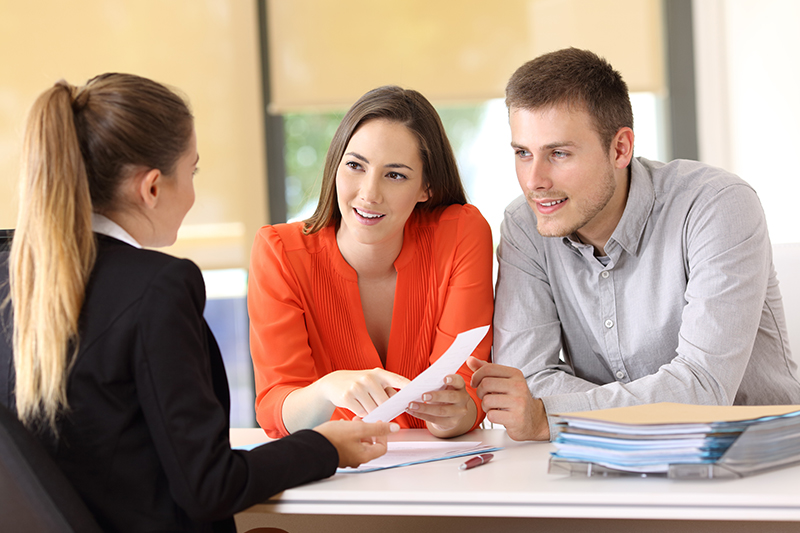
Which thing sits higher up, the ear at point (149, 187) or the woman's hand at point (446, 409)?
the ear at point (149, 187)

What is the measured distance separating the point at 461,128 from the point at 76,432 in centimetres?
302

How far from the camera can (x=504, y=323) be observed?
1634 mm

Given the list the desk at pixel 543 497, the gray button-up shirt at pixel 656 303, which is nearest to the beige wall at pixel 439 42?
the gray button-up shirt at pixel 656 303

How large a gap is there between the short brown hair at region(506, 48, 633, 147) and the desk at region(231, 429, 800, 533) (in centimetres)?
80

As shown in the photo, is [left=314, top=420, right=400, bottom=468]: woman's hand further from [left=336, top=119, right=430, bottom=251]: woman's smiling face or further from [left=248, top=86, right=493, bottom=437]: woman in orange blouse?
[left=336, top=119, right=430, bottom=251]: woman's smiling face

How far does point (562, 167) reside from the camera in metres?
1.58

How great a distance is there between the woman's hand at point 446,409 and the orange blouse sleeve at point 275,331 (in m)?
0.33

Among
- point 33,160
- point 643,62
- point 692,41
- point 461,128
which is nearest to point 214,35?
point 461,128

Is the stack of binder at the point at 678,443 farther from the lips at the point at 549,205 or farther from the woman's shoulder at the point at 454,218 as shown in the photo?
the woman's shoulder at the point at 454,218

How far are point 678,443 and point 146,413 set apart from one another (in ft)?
2.35

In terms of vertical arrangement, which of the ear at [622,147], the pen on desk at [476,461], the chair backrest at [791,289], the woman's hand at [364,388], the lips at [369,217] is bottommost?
the pen on desk at [476,461]

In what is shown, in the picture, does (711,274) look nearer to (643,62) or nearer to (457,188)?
(457,188)

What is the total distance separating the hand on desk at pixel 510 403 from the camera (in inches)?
49.6

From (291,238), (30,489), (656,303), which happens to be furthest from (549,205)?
(30,489)
